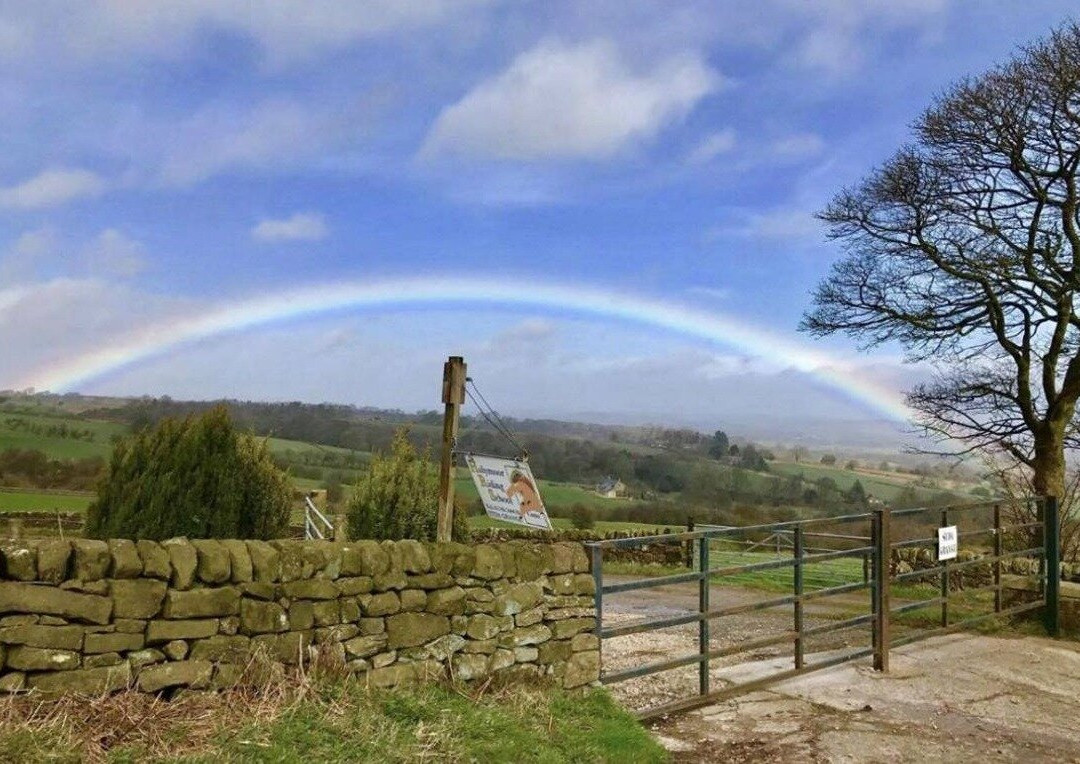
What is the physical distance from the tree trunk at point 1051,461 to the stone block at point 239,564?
393 inches

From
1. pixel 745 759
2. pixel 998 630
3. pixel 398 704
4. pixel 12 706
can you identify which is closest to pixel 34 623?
pixel 12 706

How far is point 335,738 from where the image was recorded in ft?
13.7

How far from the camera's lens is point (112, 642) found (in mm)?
4133

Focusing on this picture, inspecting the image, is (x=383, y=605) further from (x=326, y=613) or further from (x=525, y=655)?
(x=525, y=655)

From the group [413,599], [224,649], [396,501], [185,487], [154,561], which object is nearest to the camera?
[154,561]

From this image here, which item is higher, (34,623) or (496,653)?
A: (34,623)

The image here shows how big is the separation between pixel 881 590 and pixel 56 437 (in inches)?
1360

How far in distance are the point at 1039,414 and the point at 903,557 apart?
6452 millimetres

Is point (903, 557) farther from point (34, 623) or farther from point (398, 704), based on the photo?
point (34, 623)

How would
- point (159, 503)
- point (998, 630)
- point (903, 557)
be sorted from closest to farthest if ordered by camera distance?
1. point (998, 630)
2. point (159, 503)
3. point (903, 557)

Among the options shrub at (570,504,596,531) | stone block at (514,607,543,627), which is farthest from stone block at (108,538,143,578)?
shrub at (570,504,596,531)

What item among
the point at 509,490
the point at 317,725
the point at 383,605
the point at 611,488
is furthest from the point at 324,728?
the point at 611,488

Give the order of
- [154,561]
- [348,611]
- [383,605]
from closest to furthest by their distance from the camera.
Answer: [154,561] → [348,611] → [383,605]

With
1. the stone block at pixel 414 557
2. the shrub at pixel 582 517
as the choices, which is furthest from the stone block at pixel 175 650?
the shrub at pixel 582 517
